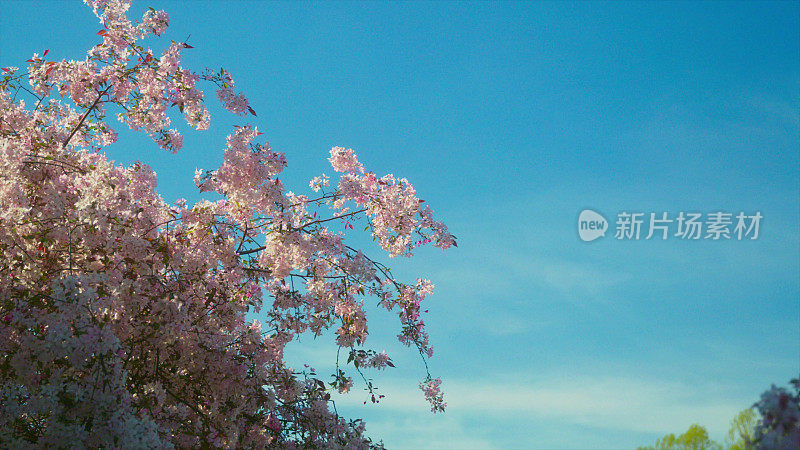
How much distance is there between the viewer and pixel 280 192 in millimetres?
7094

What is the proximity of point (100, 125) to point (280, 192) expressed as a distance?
7.99 ft

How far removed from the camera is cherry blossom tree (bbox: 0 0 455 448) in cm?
496

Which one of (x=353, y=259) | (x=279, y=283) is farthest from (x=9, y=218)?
(x=353, y=259)

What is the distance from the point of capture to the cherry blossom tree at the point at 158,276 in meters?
4.96

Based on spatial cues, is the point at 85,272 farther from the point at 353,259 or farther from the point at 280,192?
the point at 353,259

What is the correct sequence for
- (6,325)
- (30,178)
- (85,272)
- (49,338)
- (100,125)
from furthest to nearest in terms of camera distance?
(100,125), (30,178), (85,272), (6,325), (49,338)

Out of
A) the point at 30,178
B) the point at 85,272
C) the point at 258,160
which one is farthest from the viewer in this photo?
the point at 258,160

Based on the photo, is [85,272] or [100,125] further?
[100,125]

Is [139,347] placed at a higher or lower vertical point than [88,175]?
lower

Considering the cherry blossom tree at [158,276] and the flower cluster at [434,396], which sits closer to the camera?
the cherry blossom tree at [158,276]

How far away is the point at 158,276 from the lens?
6184 millimetres

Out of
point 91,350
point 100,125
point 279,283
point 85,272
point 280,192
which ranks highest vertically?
point 100,125

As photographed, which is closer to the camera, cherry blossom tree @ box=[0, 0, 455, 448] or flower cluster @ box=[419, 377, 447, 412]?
cherry blossom tree @ box=[0, 0, 455, 448]

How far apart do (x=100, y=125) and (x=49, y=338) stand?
12.0ft
